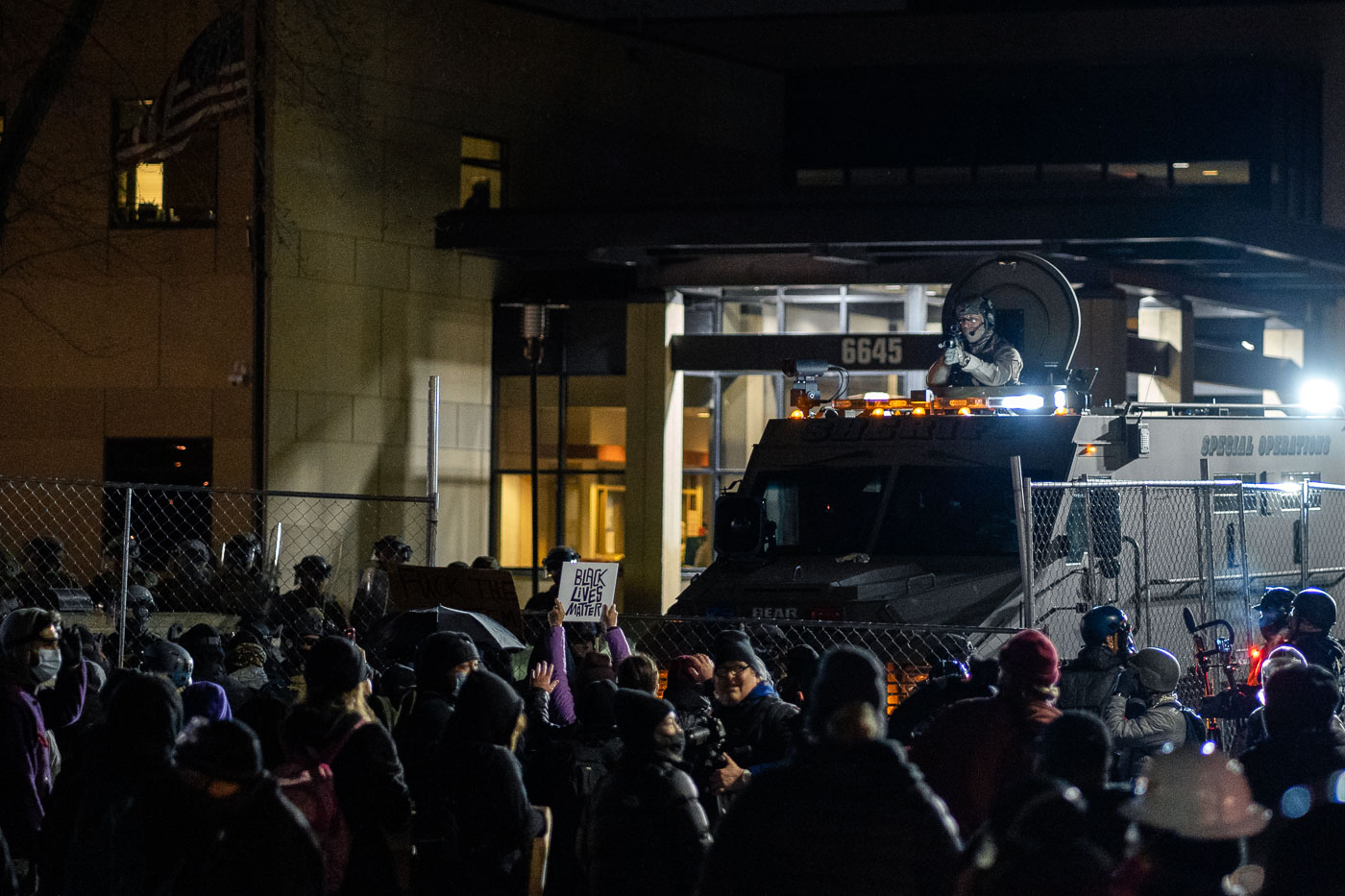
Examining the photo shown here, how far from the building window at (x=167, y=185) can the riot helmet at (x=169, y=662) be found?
562 inches

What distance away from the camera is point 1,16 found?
14773 millimetres

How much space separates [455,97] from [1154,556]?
14.6 metres

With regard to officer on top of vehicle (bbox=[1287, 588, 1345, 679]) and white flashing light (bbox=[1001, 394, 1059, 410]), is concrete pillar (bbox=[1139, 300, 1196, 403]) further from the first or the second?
officer on top of vehicle (bbox=[1287, 588, 1345, 679])

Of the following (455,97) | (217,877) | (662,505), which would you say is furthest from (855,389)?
(217,877)

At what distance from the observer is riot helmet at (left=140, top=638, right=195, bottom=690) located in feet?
27.6

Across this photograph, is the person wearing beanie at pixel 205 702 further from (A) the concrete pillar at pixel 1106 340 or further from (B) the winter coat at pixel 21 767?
(A) the concrete pillar at pixel 1106 340

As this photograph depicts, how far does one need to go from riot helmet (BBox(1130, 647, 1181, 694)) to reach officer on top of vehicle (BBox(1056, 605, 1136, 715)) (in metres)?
0.11

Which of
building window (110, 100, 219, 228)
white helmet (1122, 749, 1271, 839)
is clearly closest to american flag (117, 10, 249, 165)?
building window (110, 100, 219, 228)

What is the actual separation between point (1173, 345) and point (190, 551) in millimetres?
16926

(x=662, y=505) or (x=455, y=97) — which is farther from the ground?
(x=455, y=97)

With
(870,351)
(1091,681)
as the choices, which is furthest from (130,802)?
(870,351)

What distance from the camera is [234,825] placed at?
5031mm

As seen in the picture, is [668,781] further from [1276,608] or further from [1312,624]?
[1276,608]

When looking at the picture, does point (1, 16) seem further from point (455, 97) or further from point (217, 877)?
point (217, 877)
